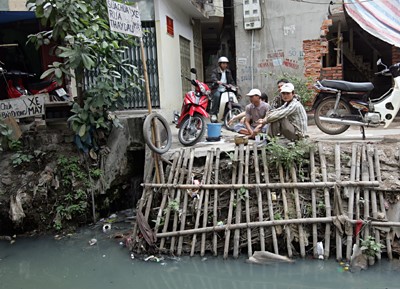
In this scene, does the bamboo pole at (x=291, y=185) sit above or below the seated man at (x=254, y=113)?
below

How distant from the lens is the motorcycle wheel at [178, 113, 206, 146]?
20.0 ft

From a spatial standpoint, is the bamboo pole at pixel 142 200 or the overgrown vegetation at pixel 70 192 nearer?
the bamboo pole at pixel 142 200

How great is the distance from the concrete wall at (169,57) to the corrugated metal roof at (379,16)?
12.8 feet

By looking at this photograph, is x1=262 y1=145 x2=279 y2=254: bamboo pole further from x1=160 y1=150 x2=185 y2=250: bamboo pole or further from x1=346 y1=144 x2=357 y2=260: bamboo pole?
x1=160 y1=150 x2=185 y2=250: bamboo pole

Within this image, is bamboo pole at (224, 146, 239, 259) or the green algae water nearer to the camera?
the green algae water

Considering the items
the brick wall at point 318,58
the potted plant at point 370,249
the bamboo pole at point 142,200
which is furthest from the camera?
the brick wall at point 318,58

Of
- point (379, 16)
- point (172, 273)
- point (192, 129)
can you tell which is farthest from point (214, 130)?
point (379, 16)

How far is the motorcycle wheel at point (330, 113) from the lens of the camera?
5855 millimetres

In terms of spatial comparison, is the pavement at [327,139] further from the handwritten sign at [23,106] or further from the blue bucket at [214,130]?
the handwritten sign at [23,106]

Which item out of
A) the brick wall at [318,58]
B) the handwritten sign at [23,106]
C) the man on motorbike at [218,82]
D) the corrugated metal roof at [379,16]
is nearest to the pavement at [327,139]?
the man on motorbike at [218,82]

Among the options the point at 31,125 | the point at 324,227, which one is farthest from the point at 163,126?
the point at 324,227

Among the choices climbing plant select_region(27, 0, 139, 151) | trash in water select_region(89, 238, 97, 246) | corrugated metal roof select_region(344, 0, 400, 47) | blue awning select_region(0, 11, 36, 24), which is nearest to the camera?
trash in water select_region(89, 238, 97, 246)

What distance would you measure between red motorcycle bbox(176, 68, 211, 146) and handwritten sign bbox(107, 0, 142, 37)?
1407 millimetres

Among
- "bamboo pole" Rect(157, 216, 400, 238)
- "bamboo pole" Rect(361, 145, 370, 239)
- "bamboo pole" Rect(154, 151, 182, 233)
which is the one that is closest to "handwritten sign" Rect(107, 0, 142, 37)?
"bamboo pole" Rect(154, 151, 182, 233)
